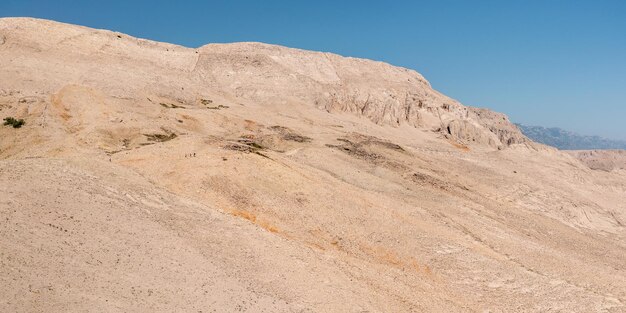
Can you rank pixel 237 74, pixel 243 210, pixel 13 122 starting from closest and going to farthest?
pixel 243 210 < pixel 13 122 < pixel 237 74

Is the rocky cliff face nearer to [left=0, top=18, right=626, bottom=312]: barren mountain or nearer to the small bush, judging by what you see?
[left=0, top=18, right=626, bottom=312]: barren mountain

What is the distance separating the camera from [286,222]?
1659cm

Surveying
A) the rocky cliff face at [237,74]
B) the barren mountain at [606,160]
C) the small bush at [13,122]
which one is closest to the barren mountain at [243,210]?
the rocky cliff face at [237,74]

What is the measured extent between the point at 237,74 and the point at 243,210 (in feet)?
99.4

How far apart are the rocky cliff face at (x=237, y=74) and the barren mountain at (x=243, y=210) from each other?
0.89 feet

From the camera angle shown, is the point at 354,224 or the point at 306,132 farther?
the point at 306,132

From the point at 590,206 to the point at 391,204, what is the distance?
1889cm

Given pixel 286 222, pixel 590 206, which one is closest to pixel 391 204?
pixel 286 222

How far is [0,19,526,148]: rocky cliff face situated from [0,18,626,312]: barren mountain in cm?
27

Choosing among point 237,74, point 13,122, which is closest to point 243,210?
point 13,122

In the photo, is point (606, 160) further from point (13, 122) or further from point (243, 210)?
point (13, 122)

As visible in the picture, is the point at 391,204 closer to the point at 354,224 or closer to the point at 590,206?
the point at 354,224

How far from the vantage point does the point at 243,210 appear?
16703 millimetres

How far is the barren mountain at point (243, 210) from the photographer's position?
431 inches
